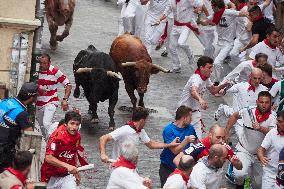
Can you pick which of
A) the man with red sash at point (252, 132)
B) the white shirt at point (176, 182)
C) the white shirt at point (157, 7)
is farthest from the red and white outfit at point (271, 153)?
the white shirt at point (157, 7)

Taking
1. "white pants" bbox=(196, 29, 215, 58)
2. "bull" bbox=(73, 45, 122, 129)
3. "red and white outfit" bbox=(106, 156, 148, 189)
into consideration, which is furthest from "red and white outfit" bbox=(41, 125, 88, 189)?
"white pants" bbox=(196, 29, 215, 58)

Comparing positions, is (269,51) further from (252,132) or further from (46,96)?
(46,96)

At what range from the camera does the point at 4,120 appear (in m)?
11.1

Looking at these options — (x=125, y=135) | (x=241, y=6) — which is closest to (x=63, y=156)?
(x=125, y=135)

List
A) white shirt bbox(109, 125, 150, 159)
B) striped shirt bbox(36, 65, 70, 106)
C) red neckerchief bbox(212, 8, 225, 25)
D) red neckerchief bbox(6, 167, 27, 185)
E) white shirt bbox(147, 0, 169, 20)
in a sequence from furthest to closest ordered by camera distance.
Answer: white shirt bbox(147, 0, 169, 20) → red neckerchief bbox(212, 8, 225, 25) → striped shirt bbox(36, 65, 70, 106) → white shirt bbox(109, 125, 150, 159) → red neckerchief bbox(6, 167, 27, 185)

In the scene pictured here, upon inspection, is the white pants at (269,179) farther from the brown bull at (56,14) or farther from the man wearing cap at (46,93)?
the brown bull at (56,14)

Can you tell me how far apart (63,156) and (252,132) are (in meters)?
3.29

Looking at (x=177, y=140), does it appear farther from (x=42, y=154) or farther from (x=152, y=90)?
(x=152, y=90)

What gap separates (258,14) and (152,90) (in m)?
2.75

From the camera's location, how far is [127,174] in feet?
33.6

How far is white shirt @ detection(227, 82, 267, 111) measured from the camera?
Result: 14102mm

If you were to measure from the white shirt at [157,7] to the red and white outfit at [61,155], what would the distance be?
979cm

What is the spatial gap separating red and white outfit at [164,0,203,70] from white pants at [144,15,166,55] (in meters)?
0.73

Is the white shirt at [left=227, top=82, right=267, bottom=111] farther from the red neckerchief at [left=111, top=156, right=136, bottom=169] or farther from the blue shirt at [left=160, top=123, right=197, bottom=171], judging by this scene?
the red neckerchief at [left=111, top=156, right=136, bottom=169]
